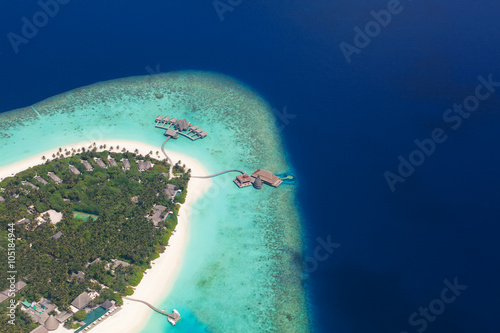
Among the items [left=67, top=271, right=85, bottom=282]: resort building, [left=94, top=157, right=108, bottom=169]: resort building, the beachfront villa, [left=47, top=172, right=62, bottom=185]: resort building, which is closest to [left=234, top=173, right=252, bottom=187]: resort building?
[left=94, top=157, right=108, bottom=169]: resort building

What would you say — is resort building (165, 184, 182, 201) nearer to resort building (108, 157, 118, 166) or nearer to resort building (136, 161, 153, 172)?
resort building (136, 161, 153, 172)

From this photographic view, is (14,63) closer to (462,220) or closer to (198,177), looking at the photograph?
(198,177)

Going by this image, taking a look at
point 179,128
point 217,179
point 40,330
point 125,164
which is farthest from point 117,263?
point 179,128

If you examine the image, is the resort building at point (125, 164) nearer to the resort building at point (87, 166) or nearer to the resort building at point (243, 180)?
the resort building at point (87, 166)

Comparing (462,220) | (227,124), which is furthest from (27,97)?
(462,220)

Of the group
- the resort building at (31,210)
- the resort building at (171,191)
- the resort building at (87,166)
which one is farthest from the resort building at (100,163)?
the resort building at (31,210)
